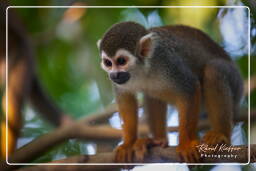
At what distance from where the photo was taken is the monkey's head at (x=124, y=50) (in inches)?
89.7

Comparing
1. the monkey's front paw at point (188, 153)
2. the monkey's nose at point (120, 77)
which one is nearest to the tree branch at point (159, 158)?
the monkey's front paw at point (188, 153)

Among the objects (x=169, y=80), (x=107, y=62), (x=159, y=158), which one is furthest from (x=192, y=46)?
(x=159, y=158)

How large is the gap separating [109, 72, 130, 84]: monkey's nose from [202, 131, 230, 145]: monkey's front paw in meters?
0.56

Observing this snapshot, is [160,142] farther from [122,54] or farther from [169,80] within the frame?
[122,54]

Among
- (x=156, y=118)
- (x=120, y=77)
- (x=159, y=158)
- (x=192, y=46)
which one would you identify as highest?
(x=192, y=46)

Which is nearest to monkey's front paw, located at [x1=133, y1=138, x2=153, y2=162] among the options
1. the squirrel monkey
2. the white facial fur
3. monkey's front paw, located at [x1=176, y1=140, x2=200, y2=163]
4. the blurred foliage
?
the squirrel monkey

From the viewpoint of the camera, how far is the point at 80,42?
252cm

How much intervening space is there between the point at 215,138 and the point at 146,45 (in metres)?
0.65

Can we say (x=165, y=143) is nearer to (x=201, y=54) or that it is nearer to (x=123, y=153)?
(x=123, y=153)

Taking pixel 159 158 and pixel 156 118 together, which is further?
pixel 156 118

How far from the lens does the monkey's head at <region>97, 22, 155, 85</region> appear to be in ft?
7.47

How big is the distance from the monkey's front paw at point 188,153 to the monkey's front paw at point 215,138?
0.28ft

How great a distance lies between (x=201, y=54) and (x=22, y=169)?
1.24 m

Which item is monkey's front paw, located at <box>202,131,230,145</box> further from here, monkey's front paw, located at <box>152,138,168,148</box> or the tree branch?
monkey's front paw, located at <box>152,138,168,148</box>
